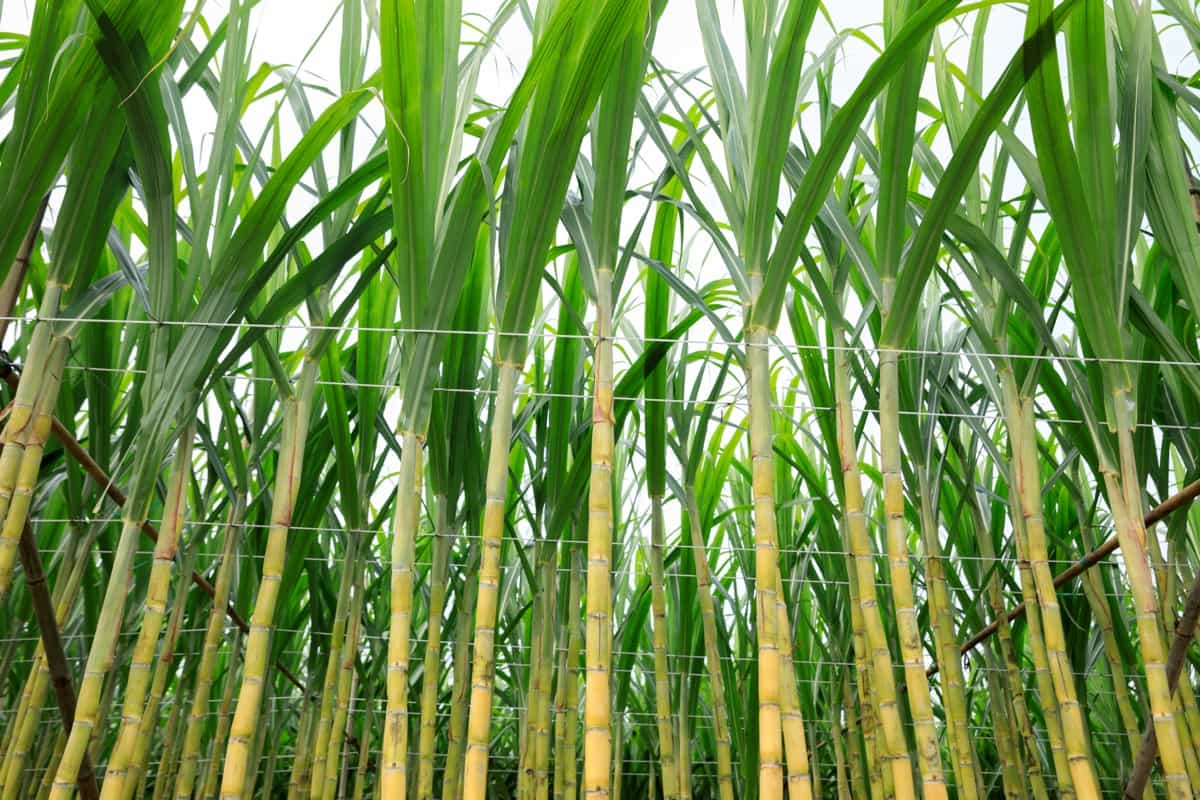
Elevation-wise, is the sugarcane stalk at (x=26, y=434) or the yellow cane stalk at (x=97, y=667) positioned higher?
the sugarcane stalk at (x=26, y=434)

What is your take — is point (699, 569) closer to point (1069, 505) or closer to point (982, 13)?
point (982, 13)

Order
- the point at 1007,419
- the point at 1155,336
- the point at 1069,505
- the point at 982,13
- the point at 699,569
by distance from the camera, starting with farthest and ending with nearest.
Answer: the point at 1069,505
the point at 699,569
the point at 982,13
the point at 1007,419
the point at 1155,336

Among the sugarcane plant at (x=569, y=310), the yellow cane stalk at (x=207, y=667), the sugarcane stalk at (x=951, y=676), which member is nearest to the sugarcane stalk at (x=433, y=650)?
the sugarcane plant at (x=569, y=310)

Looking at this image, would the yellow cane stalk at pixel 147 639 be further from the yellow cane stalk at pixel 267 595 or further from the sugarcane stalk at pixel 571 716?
the sugarcane stalk at pixel 571 716

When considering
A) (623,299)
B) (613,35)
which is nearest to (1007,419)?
(613,35)

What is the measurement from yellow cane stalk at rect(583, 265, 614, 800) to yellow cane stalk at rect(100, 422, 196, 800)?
606mm

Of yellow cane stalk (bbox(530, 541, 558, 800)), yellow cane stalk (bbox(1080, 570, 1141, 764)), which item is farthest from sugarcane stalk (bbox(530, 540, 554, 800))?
yellow cane stalk (bbox(1080, 570, 1141, 764))

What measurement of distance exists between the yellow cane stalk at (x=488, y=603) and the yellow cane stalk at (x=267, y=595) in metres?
0.22

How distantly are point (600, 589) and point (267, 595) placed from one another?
1.65ft

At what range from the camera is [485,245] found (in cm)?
189

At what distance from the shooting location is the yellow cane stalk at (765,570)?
3.83 ft

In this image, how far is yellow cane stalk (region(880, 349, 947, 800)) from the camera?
121 cm

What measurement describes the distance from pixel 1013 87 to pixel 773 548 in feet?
2.18

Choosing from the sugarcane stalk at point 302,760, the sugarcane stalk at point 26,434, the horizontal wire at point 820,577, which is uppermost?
the horizontal wire at point 820,577
